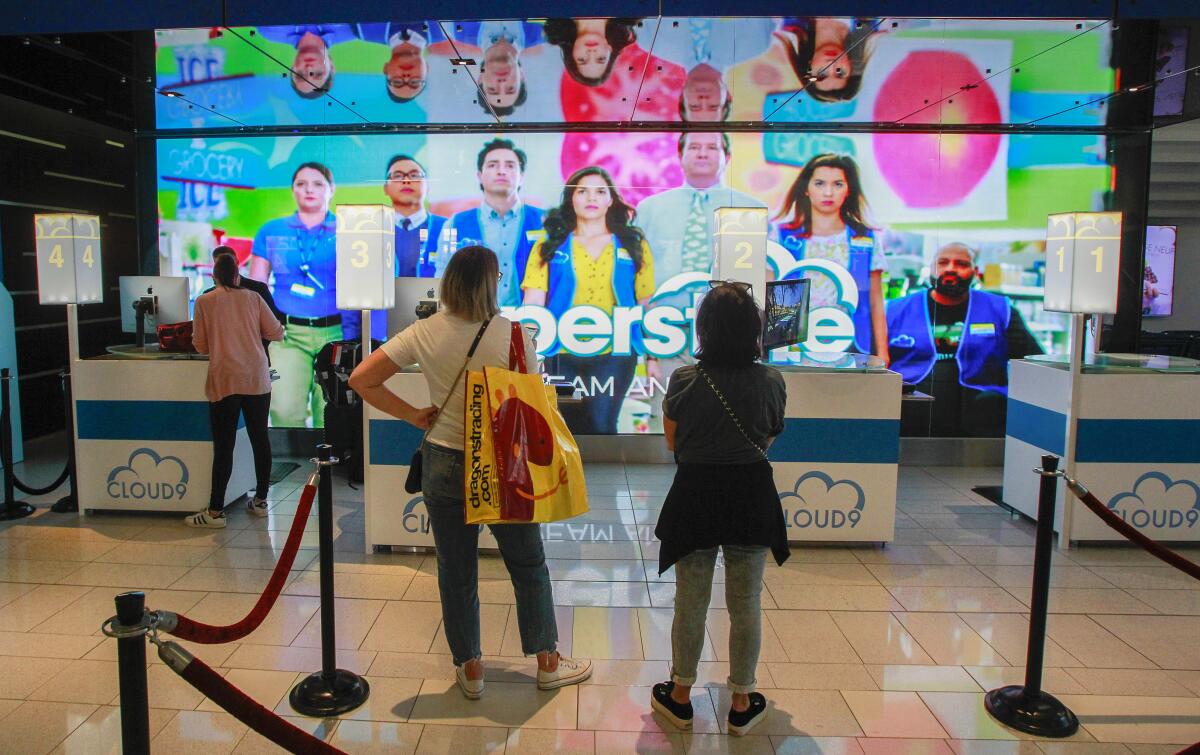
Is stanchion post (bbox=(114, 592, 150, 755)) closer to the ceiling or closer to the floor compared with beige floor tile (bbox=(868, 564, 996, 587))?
closer to the ceiling

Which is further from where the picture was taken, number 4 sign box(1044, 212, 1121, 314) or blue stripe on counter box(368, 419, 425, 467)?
number 4 sign box(1044, 212, 1121, 314)

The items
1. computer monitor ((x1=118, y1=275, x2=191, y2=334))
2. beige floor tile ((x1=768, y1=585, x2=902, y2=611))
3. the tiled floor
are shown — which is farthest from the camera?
computer monitor ((x1=118, y1=275, x2=191, y2=334))

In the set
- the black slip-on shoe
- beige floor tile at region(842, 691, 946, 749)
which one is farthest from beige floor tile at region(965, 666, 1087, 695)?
the black slip-on shoe

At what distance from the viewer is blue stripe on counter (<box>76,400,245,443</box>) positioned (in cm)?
545

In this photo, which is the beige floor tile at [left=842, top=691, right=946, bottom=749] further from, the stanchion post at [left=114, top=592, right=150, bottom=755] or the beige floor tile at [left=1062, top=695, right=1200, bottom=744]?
the stanchion post at [left=114, top=592, right=150, bottom=755]

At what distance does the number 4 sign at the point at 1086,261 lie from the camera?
4.88m

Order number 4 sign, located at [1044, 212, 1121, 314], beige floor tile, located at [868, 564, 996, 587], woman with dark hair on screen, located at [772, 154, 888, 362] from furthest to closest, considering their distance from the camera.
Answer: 1. woman with dark hair on screen, located at [772, 154, 888, 362]
2. number 4 sign, located at [1044, 212, 1121, 314]
3. beige floor tile, located at [868, 564, 996, 587]

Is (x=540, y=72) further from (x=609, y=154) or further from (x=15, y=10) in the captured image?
(x=15, y=10)

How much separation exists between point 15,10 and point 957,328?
6.48 metres

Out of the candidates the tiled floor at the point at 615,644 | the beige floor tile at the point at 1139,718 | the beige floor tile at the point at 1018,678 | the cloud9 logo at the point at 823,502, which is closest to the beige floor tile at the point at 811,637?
the tiled floor at the point at 615,644

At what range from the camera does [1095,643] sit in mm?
3807

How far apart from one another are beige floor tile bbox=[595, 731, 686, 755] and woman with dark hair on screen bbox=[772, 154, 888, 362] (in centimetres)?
479

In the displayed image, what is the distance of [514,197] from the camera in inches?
281

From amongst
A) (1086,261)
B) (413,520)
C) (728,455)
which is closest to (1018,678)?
(728,455)
